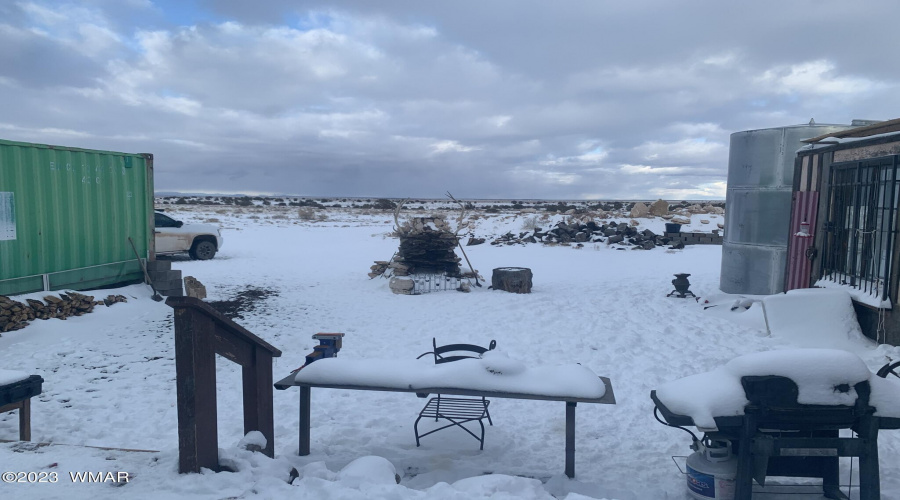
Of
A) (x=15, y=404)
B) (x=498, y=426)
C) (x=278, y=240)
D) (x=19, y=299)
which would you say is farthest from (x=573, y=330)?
(x=278, y=240)

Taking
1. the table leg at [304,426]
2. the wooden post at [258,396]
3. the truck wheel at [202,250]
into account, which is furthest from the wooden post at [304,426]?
the truck wheel at [202,250]

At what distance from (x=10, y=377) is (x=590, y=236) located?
830 inches

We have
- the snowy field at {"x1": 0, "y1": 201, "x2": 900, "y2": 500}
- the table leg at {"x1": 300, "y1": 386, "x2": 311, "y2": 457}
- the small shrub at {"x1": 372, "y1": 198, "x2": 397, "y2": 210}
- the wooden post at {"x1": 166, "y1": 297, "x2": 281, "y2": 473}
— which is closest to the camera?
the wooden post at {"x1": 166, "y1": 297, "x2": 281, "y2": 473}

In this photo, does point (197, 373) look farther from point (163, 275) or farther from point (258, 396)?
point (163, 275)

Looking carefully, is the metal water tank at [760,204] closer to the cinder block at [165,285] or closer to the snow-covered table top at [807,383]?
the snow-covered table top at [807,383]

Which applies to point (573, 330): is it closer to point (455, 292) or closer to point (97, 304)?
point (455, 292)

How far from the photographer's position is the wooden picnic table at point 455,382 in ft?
13.0

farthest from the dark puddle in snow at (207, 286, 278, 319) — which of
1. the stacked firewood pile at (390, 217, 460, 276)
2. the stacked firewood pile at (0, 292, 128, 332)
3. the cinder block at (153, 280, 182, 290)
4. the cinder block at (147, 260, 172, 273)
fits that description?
the stacked firewood pile at (390, 217, 460, 276)

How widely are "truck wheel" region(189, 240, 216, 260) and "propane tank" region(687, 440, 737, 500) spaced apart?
53.3 feet

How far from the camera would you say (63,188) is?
924 centimetres

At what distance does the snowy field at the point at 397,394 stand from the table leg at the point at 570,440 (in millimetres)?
81

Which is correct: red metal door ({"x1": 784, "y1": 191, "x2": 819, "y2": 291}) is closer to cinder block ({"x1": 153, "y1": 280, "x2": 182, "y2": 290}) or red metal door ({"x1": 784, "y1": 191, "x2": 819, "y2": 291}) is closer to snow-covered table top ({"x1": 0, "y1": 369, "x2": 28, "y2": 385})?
snow-covered table top ({"x1": 0, "y1": 369, "x2": 28, "y2": 385})

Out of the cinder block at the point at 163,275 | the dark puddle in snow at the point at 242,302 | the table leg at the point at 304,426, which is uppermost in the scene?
the cinder block at the point at 163,275

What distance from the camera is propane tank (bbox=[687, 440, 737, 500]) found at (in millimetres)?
3414
